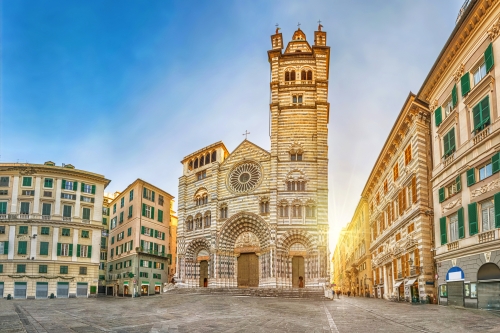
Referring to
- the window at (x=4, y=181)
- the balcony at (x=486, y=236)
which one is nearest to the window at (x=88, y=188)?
the window at (x=4, y=181)

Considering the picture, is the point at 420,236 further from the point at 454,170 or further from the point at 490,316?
the point at 490,316

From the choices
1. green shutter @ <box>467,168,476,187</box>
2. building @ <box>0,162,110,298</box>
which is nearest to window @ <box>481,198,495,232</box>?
green shutter @ <box>467,168,476,187</box>

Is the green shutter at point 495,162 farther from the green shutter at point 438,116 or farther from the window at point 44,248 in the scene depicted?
the window at point 44,248

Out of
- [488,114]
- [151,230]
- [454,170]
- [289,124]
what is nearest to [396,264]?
[454,170]

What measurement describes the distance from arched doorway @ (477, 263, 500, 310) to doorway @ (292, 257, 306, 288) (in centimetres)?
2828

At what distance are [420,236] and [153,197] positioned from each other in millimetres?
38309

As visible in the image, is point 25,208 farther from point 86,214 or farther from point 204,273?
point 204,273

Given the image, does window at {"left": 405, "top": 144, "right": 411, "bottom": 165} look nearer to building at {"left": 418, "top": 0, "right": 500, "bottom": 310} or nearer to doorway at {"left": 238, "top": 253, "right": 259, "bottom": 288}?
building at {"left": 418, "top": 0, "right": 500, "bottom": 310}

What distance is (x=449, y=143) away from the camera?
2511cm

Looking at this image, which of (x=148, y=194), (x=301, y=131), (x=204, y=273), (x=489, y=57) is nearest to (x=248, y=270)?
(x=204, y=273)

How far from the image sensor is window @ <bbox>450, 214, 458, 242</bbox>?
79.5 feet

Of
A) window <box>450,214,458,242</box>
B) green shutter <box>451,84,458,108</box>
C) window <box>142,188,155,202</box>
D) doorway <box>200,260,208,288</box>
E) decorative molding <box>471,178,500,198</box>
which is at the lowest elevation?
doorway <box>200,260,208,288</box>

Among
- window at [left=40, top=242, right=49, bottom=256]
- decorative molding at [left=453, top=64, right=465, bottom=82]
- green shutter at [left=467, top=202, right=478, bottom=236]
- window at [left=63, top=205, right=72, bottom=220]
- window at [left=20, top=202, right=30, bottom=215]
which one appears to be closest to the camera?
green shutter at [left=467, top=202, right=478, bottom=236]

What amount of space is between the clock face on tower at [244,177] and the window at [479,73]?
3120 cm
